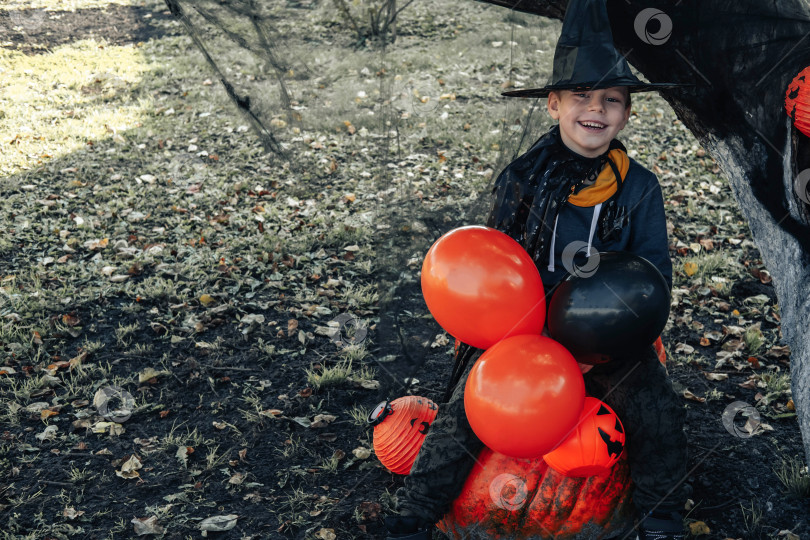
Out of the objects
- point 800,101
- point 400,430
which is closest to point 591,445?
point 400,430

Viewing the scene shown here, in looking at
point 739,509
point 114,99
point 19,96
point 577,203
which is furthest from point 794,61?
point 19,96

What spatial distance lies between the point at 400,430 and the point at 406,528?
18.7 inches

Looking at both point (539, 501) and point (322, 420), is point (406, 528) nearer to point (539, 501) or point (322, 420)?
Result: point (539, 501)

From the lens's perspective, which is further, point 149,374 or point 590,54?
point 149,374

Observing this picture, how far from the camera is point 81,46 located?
31.2 feet

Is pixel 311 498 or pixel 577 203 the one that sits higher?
pixel 577 203

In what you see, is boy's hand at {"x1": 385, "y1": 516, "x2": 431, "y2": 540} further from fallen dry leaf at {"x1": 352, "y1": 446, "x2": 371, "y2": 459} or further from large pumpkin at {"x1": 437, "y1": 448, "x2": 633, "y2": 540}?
fallen dry leaf at {"x1": 352, "y1": 446, "x2": 371, "y2": 459}

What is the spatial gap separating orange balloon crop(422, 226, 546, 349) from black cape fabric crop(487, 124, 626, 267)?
558 mm

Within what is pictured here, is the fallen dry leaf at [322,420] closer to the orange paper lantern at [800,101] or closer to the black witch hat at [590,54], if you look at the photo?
the black witch hat at [590,54]

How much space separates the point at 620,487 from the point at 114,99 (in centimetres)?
833

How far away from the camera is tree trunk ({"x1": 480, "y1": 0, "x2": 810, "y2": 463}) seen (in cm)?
236

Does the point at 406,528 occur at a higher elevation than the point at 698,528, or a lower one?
higher

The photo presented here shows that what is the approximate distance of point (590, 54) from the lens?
2.44m

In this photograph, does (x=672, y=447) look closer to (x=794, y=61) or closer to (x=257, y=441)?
(x=794, y=61)
